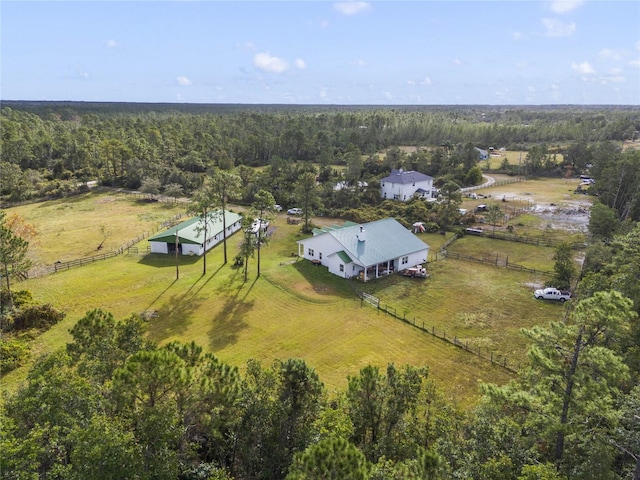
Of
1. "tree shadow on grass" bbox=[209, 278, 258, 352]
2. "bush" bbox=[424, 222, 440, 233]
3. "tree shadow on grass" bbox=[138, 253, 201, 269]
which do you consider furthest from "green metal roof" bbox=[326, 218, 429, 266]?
"tree shadow on grass" bbox=[138, 253, 201, 269]

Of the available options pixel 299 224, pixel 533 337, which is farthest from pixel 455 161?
pixel 533 337

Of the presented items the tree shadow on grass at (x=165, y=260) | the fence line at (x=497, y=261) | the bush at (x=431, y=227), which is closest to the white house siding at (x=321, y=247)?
the tree shadow on grass at (x=165, y=260)

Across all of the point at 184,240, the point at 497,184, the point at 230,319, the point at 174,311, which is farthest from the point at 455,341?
the point at 497,184

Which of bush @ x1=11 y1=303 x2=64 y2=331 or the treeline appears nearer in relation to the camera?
the treeline

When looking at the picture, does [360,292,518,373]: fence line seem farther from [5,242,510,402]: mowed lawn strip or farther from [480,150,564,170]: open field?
[480,150,564,170]: open field

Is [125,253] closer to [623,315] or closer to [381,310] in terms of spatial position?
[381,310]
